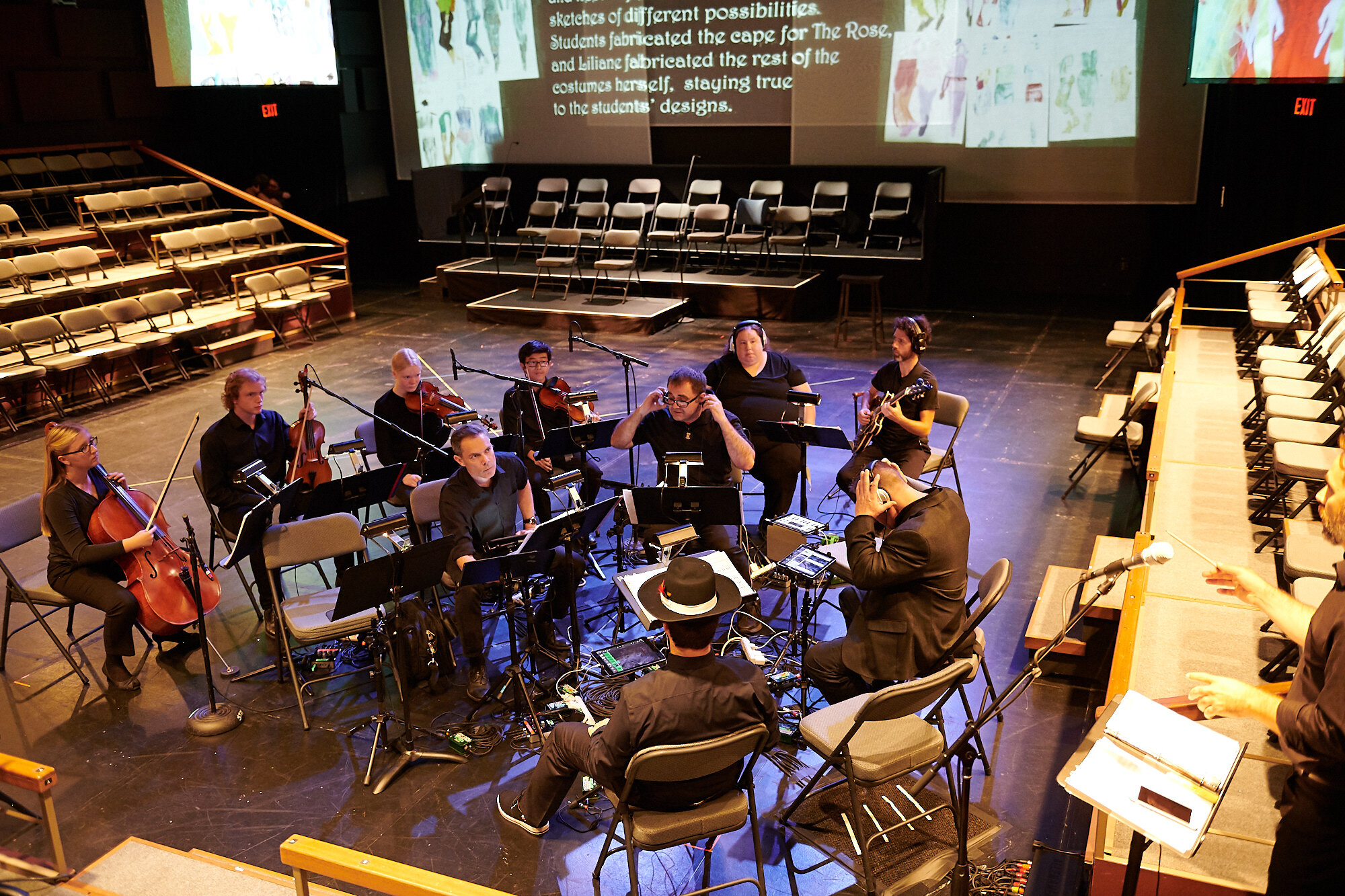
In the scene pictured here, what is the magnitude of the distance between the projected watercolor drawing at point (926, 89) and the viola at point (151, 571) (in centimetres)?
1010

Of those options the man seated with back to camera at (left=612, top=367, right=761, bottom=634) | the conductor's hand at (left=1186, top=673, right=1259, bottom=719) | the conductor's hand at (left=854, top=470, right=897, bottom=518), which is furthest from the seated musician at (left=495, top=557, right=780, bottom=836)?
the man seated with back to camera at (left=612, top=367, right=761, bottom=634)

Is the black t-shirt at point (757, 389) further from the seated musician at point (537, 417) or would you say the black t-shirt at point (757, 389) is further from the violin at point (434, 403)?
the violin at point (434, 403)

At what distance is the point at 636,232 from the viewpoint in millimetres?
12242

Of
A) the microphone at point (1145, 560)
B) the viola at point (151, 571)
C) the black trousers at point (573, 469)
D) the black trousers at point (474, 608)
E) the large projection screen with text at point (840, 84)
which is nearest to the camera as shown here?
the microphone at point (1145, 560)

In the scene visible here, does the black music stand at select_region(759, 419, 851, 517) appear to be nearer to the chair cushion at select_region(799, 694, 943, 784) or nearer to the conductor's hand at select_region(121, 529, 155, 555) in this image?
the chair cushion at select_region(799, 694, 943, 784)

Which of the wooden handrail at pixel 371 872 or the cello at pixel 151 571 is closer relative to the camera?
the wooden handrail at pixel 371 872

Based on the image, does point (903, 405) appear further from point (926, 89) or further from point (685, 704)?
point (926, 89)

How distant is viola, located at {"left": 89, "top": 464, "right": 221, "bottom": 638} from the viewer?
191 inches

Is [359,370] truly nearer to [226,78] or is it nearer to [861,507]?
[226,78]

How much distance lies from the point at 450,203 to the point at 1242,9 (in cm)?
1019

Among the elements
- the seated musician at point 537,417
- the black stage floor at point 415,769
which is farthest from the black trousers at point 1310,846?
the seated musician at point 537,417

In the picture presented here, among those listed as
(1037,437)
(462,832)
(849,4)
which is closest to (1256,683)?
(462,832)

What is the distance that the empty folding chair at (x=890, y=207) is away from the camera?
12.1 m

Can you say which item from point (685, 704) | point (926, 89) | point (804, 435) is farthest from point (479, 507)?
point (926, 89)
